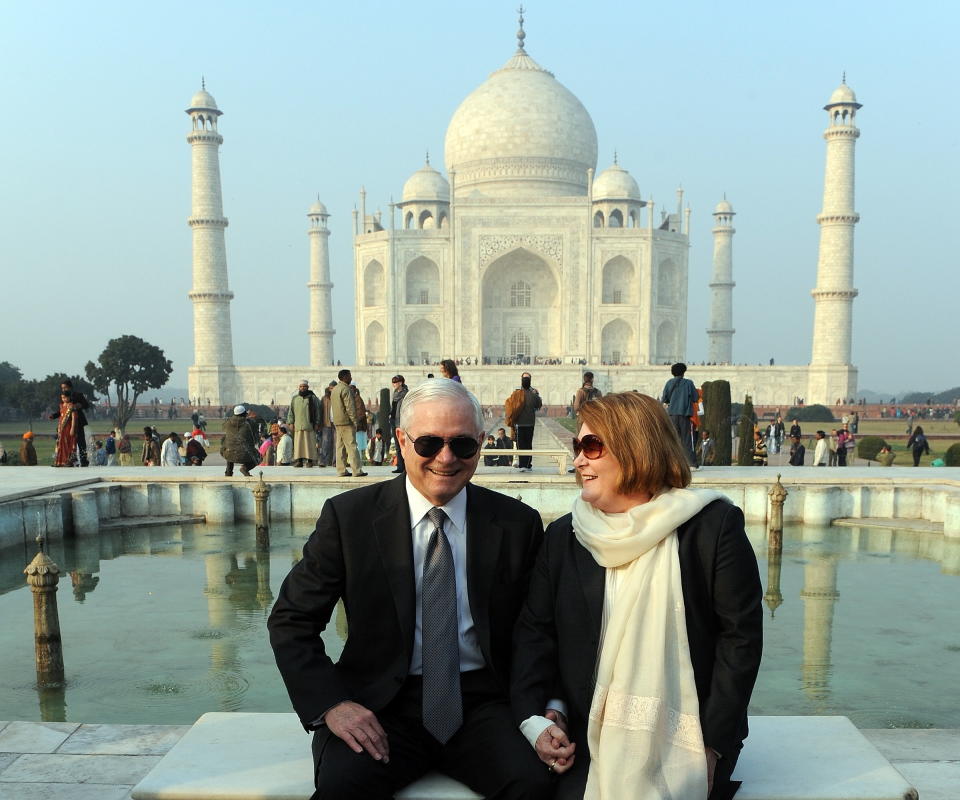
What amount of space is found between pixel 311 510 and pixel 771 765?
19.9 feet

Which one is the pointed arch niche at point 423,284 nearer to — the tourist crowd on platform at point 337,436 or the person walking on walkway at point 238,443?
the tourist crowd on platform at point 337,436

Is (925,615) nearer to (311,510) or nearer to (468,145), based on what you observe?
(311,510)

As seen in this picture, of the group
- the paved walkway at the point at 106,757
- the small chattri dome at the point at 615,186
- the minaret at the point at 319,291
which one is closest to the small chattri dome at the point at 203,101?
the minaret at the point at 319,291

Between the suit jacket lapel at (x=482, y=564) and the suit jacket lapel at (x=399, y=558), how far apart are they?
0.13m

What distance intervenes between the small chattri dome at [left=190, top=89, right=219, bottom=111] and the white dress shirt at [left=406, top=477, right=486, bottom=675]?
31337 millimetres

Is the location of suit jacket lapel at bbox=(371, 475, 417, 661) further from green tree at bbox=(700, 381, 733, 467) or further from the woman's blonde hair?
green tree at bbox=(700, 381, 733, 467)

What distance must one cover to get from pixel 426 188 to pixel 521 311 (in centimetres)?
665

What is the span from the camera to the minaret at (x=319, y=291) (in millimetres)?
36406

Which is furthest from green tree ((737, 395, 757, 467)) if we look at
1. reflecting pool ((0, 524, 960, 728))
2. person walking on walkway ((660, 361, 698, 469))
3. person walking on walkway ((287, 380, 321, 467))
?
person walking on walkway ((287, 380, 321, 467))

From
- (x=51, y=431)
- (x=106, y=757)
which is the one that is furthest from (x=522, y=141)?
(x=106, y=757)

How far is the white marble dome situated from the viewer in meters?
35.8

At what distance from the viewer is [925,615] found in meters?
5.00

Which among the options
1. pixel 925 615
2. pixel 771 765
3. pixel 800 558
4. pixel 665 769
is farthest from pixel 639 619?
pixel 800 558

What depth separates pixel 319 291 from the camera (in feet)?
120
